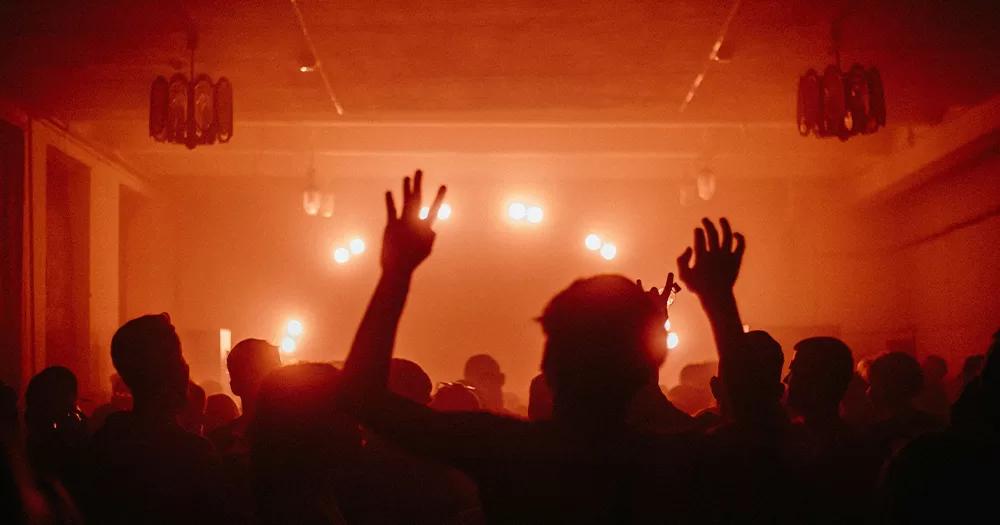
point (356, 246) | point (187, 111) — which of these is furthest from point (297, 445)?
point (356, 246)

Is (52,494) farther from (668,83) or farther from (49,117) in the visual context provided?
(49,117)

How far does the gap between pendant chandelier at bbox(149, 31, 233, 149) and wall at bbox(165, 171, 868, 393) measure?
8752 millimetres

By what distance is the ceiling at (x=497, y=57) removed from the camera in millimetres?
6824

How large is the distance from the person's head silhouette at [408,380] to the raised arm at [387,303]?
191 centimetres

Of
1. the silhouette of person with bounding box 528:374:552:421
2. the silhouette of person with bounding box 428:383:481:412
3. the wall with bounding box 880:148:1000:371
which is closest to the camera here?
the silhouette of person with bounding box 528:374:552:421

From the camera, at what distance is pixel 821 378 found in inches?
121

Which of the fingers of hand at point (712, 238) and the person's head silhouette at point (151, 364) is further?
the person's head silhouette at point (151, 364)

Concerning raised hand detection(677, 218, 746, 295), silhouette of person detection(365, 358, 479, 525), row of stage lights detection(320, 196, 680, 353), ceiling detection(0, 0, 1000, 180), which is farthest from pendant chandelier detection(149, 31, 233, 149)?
row of stage lights detection(320, 196, 680, 353)

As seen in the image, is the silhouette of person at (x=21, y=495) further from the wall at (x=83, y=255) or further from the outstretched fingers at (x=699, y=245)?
the wall at (x=83, y=255)

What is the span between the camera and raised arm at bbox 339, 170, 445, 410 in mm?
1644

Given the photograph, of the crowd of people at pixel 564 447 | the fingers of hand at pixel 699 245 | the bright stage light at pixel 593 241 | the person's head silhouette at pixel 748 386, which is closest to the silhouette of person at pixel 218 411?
the crowd of people at pixel 564 447

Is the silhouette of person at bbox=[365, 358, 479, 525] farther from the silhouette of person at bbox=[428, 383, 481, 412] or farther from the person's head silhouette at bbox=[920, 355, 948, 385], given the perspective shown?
the person's head silhouette at bbox=[920, 355, 948, 385]

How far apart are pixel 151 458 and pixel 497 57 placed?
5897 mm

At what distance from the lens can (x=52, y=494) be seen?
2.00 m
